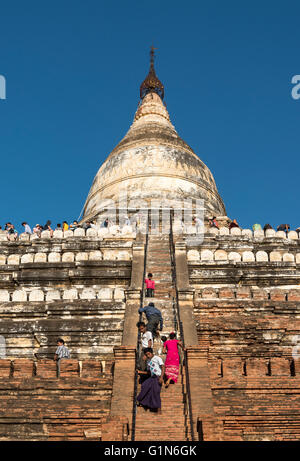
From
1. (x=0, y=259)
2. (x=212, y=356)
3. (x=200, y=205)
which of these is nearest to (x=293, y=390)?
(x=212, y=356)

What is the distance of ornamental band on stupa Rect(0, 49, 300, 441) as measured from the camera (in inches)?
396

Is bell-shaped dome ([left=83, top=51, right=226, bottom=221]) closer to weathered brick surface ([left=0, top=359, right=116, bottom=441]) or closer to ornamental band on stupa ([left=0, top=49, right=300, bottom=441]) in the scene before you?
ornamental band on stupa ([left=0, top=49, right=300, bottom=441])

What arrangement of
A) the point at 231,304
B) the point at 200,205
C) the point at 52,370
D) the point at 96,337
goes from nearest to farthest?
the point at 52,370, the point at 96,337, the point at 231,304, the point at 200,205

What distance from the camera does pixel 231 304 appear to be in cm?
1489

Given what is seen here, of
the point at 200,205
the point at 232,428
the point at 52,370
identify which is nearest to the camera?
the point at 232,428

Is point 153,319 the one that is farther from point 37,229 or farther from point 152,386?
point 37,229

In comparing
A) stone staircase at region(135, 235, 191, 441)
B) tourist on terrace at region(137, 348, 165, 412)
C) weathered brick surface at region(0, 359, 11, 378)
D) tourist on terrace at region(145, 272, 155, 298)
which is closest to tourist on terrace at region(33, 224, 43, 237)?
tourist on terrace at region(145, 272, 155, 298)

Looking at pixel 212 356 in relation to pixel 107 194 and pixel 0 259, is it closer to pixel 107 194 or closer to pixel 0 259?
pixel 0 259

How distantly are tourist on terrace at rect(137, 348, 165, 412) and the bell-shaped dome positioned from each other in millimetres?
17470

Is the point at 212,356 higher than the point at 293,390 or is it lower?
higher

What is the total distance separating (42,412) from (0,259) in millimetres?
10680

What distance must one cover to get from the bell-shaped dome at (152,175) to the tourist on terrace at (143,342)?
1564 centimetres

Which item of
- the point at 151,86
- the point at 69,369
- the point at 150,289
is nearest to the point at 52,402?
the point at 69,369

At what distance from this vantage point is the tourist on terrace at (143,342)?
1056cm
